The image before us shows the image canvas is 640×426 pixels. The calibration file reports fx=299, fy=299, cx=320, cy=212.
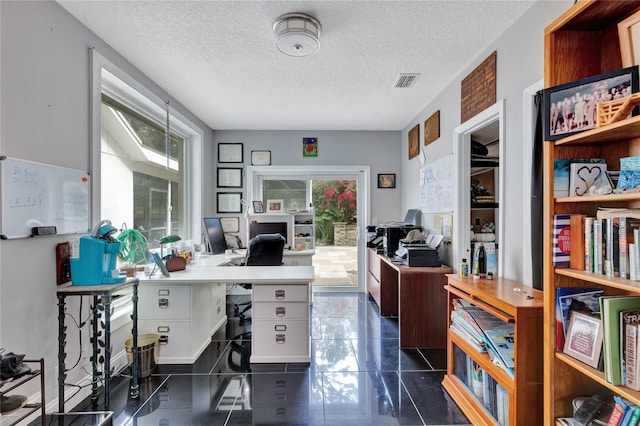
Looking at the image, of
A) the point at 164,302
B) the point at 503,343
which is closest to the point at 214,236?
the point at 164,302

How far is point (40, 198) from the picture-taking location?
1.71 metres

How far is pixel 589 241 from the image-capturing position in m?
1.24

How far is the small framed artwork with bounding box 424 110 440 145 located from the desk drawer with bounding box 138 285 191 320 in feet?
9.58

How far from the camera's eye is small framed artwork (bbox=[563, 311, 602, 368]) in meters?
1.18

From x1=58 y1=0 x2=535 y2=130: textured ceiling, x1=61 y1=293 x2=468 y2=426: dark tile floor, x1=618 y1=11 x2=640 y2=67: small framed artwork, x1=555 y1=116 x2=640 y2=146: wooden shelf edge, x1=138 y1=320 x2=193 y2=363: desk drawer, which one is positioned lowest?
x1=61 y1=293 x2=468 y2=426: dark tile floor

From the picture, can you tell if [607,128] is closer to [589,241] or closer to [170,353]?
[589,241]

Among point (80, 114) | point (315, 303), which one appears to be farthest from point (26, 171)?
point (315, 303)

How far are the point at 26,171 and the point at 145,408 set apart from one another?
1.60 metres

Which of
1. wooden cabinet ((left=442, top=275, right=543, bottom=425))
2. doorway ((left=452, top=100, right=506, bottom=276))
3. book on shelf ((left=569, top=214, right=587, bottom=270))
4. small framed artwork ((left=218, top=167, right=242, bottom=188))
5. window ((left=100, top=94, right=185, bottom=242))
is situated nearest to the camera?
book on shelf ((left=569, top=214, right=587, bottom=270))

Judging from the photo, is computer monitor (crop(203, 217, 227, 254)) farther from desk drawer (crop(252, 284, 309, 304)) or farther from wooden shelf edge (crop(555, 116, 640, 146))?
wooden shelf edge (crop(555, 116, 640, 146))

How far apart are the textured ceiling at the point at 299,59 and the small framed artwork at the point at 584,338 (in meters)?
1.81

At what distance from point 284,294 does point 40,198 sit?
5.56ft

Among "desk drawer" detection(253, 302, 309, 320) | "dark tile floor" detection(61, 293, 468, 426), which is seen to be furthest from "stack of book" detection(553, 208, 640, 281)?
"desk drawer" detection(253, 302, 309, 320)

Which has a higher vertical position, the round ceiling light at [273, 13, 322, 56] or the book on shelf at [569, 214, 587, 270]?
the round ceiling light at [273, 13, 322, 56]
